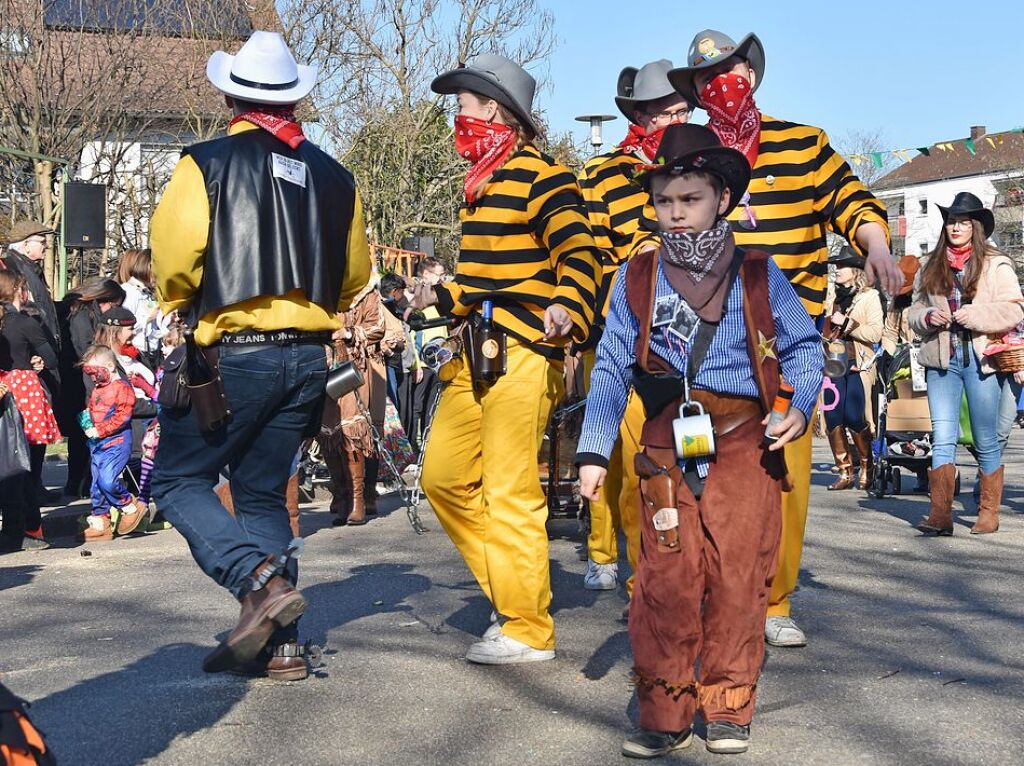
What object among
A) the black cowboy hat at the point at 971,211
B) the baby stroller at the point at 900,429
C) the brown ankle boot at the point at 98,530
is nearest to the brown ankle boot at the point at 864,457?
the baby stroller at the point at 900,429

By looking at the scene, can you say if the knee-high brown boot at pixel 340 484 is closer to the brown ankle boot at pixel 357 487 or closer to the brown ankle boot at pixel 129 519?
the brown ankle boot at pixel 357 487

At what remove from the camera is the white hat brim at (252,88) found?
5.53 meters

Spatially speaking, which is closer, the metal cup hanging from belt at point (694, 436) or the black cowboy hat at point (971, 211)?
the metal cup hanging from belt at point (694, 436)

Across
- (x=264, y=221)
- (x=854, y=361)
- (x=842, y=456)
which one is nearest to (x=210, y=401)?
(x=264, y=221)

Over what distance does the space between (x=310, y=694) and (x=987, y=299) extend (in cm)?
620

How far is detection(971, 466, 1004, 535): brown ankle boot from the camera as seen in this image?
1013cm

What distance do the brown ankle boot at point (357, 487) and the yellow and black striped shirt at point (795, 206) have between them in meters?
5.64

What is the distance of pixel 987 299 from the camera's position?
394 inches

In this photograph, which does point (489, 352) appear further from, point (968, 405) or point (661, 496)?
point (968, 405)

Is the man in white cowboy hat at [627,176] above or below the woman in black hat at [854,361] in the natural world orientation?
above

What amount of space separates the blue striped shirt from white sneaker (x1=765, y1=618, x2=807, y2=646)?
Answer: 1.67 metres

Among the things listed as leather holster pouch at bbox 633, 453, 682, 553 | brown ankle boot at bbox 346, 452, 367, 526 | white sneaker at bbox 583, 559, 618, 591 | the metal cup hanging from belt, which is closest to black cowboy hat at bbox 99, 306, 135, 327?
brown ankle boot at bbox 346, 452, 367, 526

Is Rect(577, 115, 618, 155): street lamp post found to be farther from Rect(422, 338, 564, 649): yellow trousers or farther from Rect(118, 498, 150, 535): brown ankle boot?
Rect(422, 338, 564, 649): yellow trousers

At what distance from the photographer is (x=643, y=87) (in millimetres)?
6953
